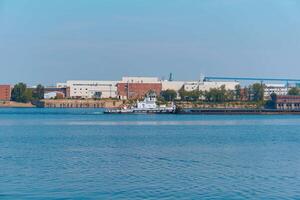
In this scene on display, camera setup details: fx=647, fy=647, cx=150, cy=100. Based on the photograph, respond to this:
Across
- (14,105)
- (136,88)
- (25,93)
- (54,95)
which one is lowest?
(14,105)

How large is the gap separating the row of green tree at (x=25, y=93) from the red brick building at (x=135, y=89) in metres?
14.5

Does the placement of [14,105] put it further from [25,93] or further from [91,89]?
[91,89]

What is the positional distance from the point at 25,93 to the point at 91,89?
10524 millimetres

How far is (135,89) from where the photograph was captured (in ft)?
328

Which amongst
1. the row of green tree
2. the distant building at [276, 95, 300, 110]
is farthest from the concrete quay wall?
the distant building at [276, 95, 300, 110]

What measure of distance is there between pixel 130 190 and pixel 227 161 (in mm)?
5750

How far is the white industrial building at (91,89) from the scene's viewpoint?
339ft

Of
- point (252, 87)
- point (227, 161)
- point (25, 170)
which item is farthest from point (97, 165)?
point (252, 87)

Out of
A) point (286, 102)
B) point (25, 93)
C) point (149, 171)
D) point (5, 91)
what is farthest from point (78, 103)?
point (149, 171)

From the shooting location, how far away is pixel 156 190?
42.8 ft

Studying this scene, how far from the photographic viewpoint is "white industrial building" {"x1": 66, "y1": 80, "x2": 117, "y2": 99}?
103m

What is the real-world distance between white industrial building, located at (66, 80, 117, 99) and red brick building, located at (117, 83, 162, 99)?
6.66 ft

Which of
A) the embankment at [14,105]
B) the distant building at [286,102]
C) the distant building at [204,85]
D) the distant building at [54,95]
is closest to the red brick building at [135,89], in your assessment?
the distant building at [204,85]

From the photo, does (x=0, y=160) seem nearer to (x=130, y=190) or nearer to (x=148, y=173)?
(x=148, y=173)
